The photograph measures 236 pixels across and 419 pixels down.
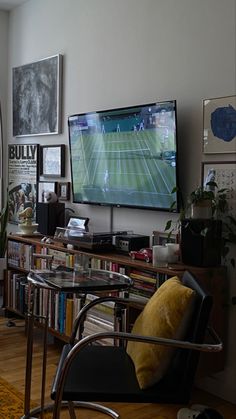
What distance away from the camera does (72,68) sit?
13.3 feet

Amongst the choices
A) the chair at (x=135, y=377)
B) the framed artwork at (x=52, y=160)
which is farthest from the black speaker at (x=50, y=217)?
the chair at (x=135, y=377)

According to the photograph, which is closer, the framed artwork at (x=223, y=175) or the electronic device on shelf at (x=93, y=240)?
the framed artwork at (x=223, y=175)

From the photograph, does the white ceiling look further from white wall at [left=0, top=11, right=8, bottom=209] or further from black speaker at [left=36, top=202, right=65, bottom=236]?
black speaker at [left=36, top=202, right=65, bottom=236]

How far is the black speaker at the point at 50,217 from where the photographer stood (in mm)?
3971

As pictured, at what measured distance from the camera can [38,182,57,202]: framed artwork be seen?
429 centimetres

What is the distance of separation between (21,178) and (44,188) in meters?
0.51

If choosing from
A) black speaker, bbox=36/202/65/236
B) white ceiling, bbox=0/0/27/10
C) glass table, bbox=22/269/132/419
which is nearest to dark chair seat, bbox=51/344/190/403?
glass table, bbox=22/269/132/419

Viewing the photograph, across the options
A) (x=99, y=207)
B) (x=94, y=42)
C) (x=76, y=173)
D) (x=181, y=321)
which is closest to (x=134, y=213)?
(x=99, y=207)

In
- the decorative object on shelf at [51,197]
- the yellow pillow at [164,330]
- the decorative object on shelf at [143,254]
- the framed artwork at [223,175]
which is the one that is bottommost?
the yellow pillow at [164,330]

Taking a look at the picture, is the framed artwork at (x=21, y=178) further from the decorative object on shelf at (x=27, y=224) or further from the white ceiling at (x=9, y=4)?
the white ceiling at (x=9, y=4)

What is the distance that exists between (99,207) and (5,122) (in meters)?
1.86

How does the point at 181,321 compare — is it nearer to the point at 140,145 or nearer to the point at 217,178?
the point at 217,178

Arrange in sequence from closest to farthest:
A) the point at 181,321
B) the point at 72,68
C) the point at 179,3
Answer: the point at 181,321 < the point at 179,3 < the point at 72,68

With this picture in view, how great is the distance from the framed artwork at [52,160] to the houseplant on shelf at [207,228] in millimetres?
1649
